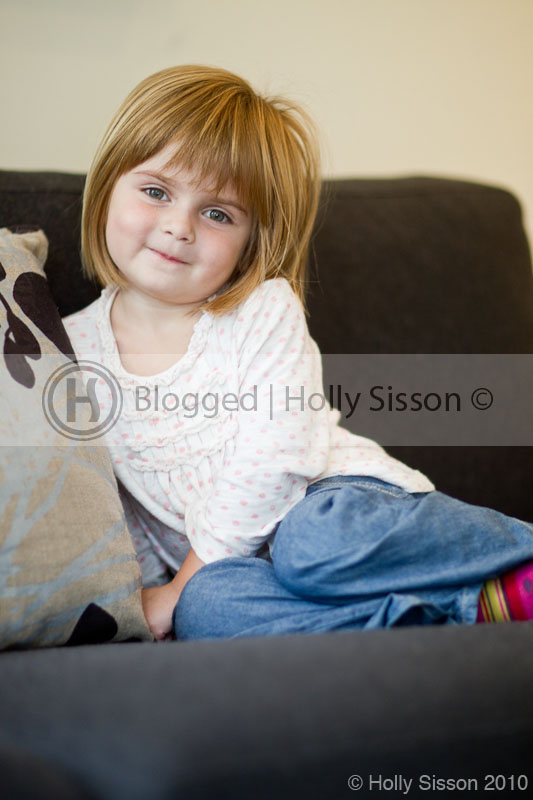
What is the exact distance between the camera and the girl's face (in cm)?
92

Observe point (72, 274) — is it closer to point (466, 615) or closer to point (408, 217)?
point (408, 217)

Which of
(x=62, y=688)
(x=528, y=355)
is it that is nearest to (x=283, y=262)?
(x=528, y=355)

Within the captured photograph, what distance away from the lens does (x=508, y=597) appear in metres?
0.74

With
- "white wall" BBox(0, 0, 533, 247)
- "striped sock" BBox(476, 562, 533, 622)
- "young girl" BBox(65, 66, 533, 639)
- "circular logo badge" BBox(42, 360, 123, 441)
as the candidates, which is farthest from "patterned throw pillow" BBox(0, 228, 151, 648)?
Answer: "white wall" BBox(0, 0, 533, 247)

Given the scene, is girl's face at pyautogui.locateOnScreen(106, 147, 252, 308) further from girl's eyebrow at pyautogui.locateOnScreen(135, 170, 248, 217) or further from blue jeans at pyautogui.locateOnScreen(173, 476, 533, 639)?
blue jeans at pyautogui.locateOnScreen(173, 476, 533, 639)

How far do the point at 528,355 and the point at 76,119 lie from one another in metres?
0.96

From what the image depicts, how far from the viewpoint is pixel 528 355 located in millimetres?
1205

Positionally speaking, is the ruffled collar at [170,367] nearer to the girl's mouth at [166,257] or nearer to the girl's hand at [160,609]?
the girl's mouth at [166,257]

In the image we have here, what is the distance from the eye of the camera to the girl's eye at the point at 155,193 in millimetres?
936

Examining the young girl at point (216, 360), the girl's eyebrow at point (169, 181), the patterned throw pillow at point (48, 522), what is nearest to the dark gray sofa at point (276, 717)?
the patterned throw pillow at point (48, 522)

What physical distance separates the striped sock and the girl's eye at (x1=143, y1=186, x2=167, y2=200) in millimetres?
630

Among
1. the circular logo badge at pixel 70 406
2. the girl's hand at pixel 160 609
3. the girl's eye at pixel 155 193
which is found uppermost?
the girl's eye at pixel 155 193

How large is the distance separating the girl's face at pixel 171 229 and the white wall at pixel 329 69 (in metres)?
0.37

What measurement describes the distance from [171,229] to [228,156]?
0.41ft
